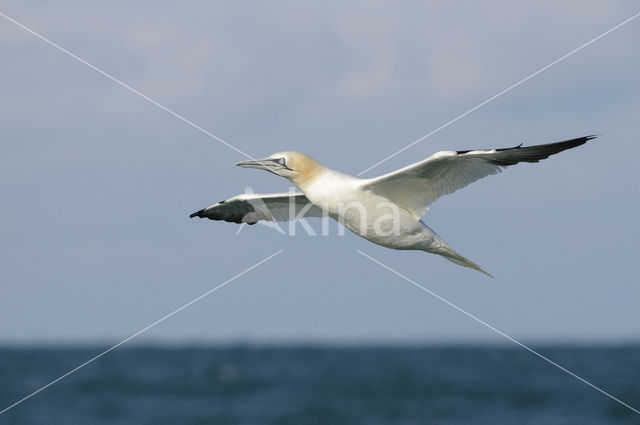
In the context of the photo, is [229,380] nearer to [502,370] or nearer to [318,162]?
[502,370]

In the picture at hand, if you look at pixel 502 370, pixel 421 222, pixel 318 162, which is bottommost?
pixel 502 370

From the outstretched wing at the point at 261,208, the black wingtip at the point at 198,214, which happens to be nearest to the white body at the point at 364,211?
the outstretched wing at the point at 261,208

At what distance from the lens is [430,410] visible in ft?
160

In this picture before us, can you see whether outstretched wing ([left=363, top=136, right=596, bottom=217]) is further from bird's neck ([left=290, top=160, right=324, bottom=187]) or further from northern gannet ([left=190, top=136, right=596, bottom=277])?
bird's neck ([left=290, top=160, right=324, bottom=187])

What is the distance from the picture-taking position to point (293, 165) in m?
12.8

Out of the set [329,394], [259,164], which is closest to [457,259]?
[259,164]

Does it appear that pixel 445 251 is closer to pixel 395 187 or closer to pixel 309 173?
pixel 395 187

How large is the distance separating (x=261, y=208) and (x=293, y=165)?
2756mm

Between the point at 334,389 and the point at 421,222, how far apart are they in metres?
45.7

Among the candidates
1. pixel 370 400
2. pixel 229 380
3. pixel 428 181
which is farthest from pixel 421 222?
pixel 229 380

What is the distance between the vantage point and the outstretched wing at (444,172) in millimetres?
11867

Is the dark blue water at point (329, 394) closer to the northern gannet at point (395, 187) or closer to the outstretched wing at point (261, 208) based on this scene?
the outstretched wing at point (261, 208)

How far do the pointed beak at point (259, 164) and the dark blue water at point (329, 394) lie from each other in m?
32.6

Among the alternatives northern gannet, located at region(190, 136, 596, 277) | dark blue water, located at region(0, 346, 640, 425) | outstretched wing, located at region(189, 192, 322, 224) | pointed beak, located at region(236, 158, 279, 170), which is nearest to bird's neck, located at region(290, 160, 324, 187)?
northern gannet, located at region(190, 136, 596, 277)
